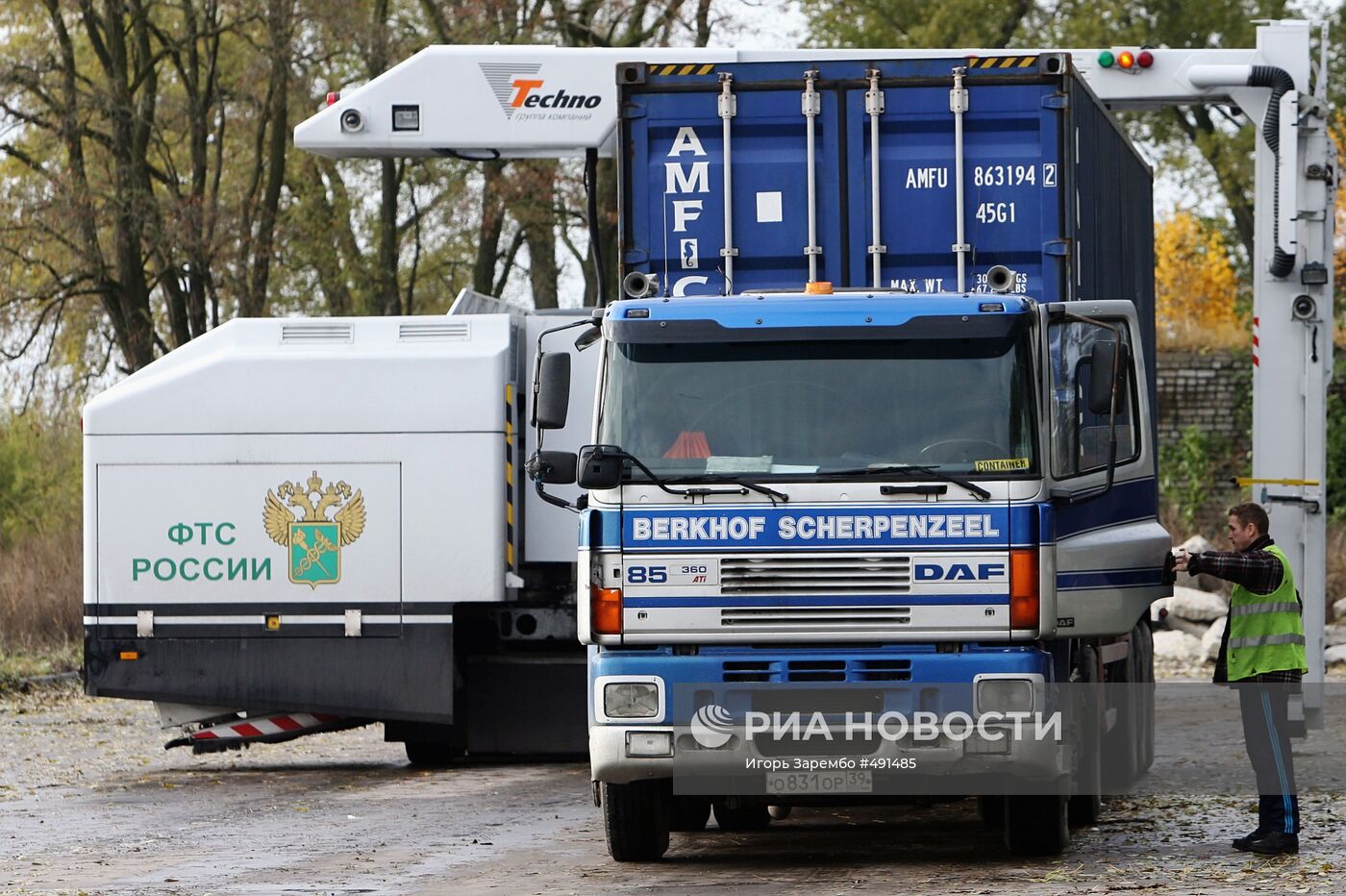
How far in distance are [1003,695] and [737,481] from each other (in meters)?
1.49

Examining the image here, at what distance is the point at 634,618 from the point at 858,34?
120 ft

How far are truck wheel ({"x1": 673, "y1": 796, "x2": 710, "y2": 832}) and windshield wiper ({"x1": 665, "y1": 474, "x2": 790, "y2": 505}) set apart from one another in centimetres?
220

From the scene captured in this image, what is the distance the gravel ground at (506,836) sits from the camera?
948cm

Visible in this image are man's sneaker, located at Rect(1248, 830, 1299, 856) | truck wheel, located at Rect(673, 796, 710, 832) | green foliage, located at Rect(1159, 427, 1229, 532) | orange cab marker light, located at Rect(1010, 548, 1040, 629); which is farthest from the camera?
green foliage, located at Rect(1159, 427, 1229, 532)

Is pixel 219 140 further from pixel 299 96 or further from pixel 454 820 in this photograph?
pixel 454 820

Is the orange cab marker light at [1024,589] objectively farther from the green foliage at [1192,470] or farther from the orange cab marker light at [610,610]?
the green foliage at [1192,470]

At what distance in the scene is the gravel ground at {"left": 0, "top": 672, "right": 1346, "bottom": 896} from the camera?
9.48m

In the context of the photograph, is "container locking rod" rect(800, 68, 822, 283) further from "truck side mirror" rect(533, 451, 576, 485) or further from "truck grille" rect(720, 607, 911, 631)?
"truck grille" rect(720, 607, 911, 631)

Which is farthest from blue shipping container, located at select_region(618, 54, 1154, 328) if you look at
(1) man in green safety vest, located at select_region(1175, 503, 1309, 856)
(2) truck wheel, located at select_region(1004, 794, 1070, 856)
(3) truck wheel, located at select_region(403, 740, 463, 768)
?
(3) truck wheel, located at select_region(403, 740, 463, 768)

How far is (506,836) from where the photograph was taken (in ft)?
37.2

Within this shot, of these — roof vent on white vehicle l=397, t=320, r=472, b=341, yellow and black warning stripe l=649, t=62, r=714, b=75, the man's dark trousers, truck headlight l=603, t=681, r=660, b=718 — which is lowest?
the man's dark trousers

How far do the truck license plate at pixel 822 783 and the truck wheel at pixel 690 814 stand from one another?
4.88ft

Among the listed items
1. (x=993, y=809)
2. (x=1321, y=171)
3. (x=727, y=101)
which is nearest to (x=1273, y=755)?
(x=993, y=809)

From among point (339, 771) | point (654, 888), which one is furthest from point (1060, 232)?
point (339, 771)
